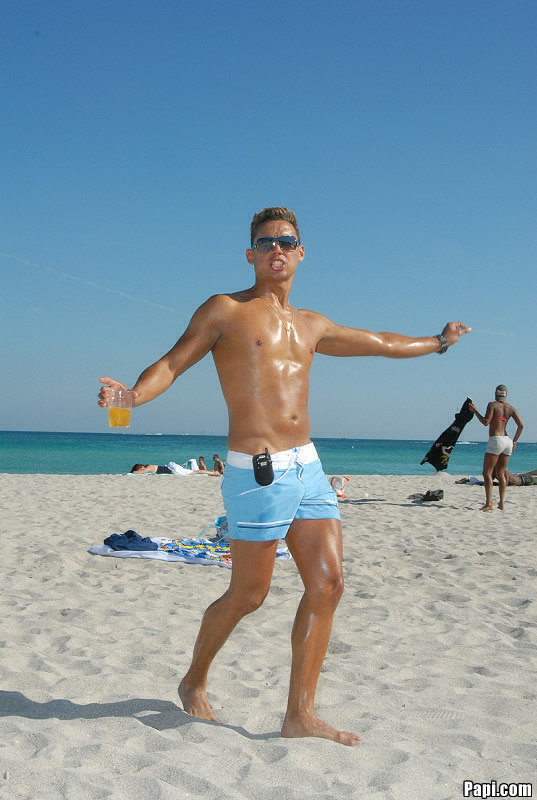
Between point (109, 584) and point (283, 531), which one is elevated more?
point (283, 531)

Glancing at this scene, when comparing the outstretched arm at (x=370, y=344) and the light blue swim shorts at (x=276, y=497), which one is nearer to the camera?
the light blue swim shorts at (x=276, y=497)

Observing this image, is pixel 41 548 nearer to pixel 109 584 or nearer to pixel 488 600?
pixel 109 584

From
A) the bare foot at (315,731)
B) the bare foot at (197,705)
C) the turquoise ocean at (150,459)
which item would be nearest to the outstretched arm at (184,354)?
the bare foot at (197,705)

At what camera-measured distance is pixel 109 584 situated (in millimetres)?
6324

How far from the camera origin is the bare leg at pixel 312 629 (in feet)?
10.1

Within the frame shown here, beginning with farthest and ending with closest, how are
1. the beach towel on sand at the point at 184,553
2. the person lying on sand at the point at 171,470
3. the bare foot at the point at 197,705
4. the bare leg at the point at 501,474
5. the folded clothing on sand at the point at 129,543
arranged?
the person lying on sand at the point at 171,470 → the bare leg at the point at 501,474 → the folded clothing on sand at the point at 129,543 → the beach towel on sand at the point at 184,553 → the bare foot at the point at 197,705

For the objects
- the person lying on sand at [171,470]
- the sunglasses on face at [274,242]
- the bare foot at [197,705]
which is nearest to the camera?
the bare foot at [197,705]

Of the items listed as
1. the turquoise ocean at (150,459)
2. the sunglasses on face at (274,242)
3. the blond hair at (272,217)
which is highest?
the blond hair at (272,217)

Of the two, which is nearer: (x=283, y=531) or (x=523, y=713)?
(x=283, y=531)

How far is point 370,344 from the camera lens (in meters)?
3.80

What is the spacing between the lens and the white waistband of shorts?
316 cm

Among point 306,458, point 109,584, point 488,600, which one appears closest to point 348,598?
point 488,600

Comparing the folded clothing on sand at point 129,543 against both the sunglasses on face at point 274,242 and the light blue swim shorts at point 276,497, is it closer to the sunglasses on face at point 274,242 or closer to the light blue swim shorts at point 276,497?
the light blue swim shorts at point 276,497

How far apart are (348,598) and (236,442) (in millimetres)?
3258
